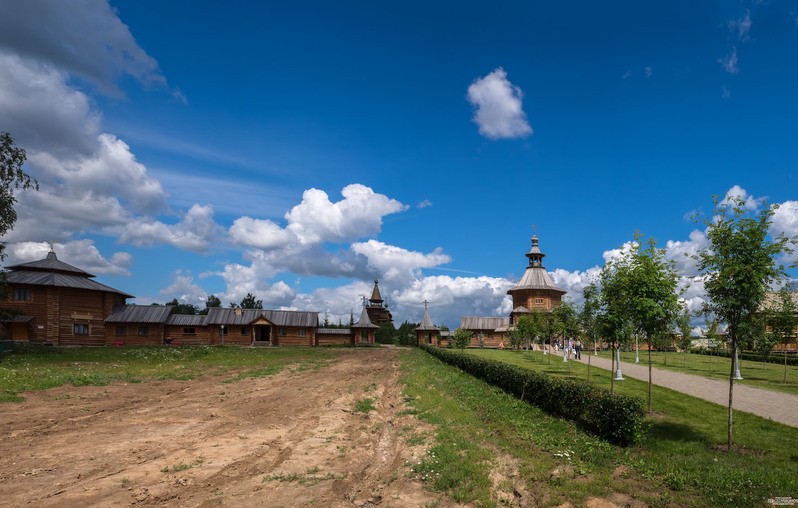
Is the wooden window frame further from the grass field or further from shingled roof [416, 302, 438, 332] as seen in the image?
shingled roof [416, 302, 438, 332]

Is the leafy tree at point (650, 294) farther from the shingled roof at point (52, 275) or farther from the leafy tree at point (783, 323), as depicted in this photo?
the shingled roof at point (52, 275)

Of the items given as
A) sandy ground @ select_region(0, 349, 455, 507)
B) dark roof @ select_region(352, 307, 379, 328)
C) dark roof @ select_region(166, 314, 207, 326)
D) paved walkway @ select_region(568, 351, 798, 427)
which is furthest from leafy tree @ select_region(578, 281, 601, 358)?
dark roof @ select_region(166, 314, 207, 326)

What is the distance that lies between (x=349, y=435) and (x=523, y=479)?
5.64 metres

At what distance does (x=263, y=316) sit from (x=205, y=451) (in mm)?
55041

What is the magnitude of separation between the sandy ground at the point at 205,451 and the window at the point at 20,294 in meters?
41.4

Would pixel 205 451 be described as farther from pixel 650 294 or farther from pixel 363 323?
pixel 363 323

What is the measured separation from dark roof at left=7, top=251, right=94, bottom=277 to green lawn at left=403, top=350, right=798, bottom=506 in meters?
56.7

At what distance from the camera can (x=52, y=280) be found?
1994 inches

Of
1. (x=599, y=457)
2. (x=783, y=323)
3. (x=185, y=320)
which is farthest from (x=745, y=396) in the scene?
(x=185, y=320)

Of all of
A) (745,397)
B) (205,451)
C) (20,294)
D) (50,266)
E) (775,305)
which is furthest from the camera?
(50,266)

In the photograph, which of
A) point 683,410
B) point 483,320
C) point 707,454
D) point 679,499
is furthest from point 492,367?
point 483,320

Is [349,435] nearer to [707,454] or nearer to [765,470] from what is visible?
[707,454]

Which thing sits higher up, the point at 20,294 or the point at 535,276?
the point at 535,276

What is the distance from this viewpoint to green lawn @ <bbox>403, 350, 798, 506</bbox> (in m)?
7.82
